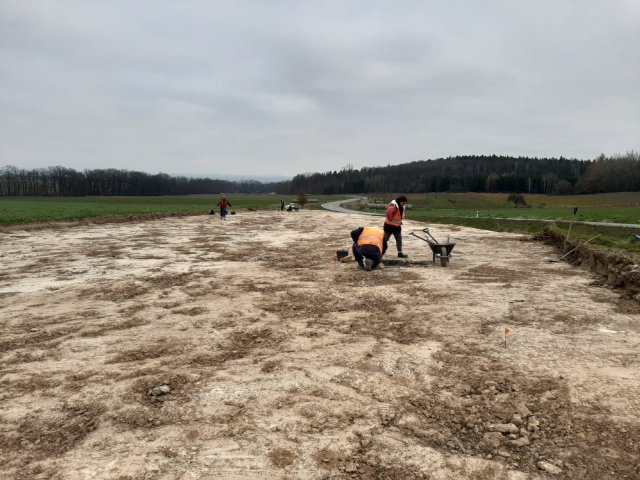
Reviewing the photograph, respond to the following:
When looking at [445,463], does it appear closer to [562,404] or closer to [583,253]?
[562,404]

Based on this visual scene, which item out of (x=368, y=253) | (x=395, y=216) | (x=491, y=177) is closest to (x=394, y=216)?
(x=395, y=216)

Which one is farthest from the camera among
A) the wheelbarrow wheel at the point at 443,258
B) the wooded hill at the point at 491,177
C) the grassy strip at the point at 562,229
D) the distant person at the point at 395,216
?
the wooded hill at the point at 491,177

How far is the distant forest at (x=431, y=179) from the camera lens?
88.7 meters

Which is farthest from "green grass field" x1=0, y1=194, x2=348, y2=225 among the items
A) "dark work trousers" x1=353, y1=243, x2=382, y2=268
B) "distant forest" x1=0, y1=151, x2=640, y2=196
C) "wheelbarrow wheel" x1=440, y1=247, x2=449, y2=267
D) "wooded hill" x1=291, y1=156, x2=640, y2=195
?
"wooded hill" x1=291, y1=156, x2=640, y2=195

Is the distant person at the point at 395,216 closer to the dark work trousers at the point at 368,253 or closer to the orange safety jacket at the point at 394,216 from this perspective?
the orange safety jacket at the point at 394,216

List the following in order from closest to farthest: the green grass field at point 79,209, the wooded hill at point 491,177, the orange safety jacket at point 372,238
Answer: the orange safety jacket at point 372,238 → the green grass field at point 79,209 → the wooded hill at point 491,177

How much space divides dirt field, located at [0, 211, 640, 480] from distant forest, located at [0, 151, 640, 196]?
312ft

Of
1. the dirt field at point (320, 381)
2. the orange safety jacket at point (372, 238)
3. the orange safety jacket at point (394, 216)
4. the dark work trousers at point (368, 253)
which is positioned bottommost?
the dirt field at point (320, 381)

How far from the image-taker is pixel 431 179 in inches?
5123

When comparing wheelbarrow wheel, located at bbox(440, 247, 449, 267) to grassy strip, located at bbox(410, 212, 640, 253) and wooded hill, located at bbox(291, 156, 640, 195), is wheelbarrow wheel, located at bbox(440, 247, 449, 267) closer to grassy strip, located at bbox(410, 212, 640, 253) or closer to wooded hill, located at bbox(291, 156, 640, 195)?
grassy strip, located at bbox(410, 212, 640, 253)

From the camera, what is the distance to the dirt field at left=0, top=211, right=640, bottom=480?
10.4 feet

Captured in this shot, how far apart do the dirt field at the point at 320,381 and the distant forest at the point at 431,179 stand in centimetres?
9524

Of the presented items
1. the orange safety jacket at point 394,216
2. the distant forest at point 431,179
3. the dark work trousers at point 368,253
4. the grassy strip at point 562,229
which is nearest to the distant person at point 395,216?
the orange safety jacket at point 394,216

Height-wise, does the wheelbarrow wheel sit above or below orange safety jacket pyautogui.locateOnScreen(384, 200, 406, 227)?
below
